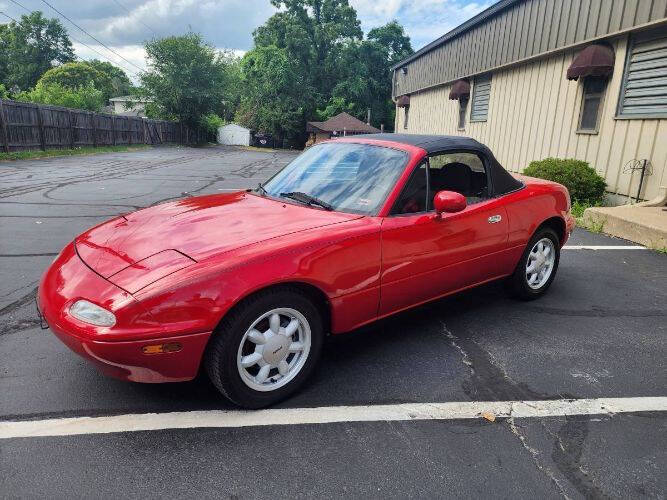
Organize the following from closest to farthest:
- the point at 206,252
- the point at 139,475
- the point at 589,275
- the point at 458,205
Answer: the point at 139,475, the point at 206,252, the point at 458,205, the point at 589,275

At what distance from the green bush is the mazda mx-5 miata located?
17.5ft

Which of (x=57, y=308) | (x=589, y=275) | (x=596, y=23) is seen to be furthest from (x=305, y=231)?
(x=596, y=23)

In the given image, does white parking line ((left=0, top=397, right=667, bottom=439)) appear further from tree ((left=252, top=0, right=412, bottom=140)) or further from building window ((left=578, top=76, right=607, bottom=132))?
tree ((left=252, top=0, right=412, bottom=140))

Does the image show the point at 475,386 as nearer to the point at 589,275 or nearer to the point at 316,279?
the point at 316,279

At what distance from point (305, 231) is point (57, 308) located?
1.35 metres

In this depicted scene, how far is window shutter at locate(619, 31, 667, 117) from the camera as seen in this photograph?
Answer: 7785 millimetres

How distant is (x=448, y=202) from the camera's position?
122 inches

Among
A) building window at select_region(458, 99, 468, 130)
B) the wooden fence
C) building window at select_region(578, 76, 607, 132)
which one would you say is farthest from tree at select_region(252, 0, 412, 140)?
building window at select_region(578, 76, 607, 132)

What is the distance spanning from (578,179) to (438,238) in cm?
670

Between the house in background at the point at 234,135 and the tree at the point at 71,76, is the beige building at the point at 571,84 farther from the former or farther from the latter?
the tree at the point at 71,76

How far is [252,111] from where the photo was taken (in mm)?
51969

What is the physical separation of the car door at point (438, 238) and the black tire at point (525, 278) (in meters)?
0.34

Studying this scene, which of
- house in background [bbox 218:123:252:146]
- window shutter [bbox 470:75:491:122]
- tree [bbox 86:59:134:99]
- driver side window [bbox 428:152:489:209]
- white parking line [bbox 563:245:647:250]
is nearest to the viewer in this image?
driver side window [bbox 428:152:489:209]

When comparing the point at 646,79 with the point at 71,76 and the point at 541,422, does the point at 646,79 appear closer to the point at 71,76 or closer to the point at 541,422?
the point at 541,422
